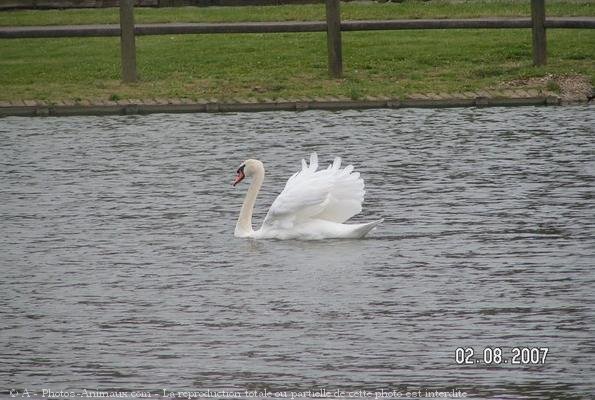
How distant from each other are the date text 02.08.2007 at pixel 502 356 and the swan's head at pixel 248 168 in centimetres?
505

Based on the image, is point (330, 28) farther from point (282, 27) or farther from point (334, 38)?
point (282, 27)

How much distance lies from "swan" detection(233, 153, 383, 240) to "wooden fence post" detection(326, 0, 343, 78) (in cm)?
837

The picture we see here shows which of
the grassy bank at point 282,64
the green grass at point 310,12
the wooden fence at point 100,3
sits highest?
the wooden fence at point 100,3

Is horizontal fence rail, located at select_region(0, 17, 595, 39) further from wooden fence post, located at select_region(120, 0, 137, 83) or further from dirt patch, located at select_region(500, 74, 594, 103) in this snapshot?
dirt patch, located at select_region(500, 74, 594, 103)

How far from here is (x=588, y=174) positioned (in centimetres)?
1478

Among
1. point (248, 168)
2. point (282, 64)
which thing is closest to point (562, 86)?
point (282, 64)

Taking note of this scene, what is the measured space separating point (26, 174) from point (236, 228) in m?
3.58

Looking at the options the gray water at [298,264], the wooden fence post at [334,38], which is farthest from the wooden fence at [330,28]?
the gray water at [298,264]

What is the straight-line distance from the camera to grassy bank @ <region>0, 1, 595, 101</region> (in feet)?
68.3

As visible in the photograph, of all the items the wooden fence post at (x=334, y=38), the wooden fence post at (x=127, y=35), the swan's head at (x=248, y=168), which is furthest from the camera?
the wooden fence post at (x=127, y=35)

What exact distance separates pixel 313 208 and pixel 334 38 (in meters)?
8.73

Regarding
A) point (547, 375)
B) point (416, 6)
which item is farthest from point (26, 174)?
point (416, 6)

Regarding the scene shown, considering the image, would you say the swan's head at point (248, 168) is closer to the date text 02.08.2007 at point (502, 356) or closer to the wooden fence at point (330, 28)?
the date text 02.08.2007 at point (502, 356)

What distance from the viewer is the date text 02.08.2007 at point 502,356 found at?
8703mm
